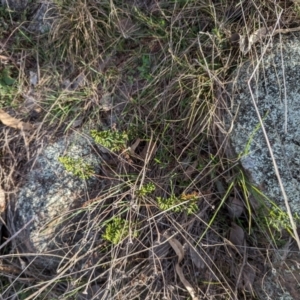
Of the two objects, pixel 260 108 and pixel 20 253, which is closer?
pixel 260 108

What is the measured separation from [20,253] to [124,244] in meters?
0.53

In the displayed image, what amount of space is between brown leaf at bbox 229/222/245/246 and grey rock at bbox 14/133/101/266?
2.08 feet

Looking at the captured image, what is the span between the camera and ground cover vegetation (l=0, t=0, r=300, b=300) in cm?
188

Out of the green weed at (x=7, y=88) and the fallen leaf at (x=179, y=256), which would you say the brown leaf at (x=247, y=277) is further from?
the green weed at (x=7, y=88)

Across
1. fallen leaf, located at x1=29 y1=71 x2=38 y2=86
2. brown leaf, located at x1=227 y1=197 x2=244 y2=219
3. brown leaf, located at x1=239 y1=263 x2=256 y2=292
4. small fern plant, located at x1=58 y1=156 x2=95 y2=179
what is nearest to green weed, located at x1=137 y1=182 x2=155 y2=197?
small fern plant, located at x1=58 y1=156 x2=95 y2=179

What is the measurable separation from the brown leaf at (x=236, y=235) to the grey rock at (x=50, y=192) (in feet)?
2.08

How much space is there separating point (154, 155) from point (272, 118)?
537 millimetres

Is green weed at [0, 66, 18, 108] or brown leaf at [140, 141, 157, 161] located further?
green weed at [0, 66, 18, 108]

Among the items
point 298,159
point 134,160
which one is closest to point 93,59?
point 134,160

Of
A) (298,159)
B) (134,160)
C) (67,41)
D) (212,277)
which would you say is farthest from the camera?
(67,41)

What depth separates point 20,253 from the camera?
6.93 feet

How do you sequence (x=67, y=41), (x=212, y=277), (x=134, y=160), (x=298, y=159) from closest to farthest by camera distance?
(x=298, y=159) < (x=212, y=277) < (x=134, y=160) < (x=67, y=41)

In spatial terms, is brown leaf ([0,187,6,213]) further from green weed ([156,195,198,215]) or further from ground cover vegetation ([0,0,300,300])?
green weed ([156,195,198,215])

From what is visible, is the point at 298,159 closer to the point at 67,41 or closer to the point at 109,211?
the point at 109,211
